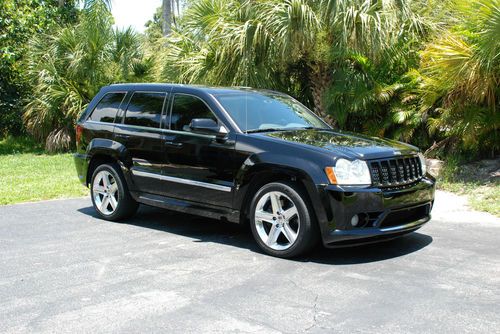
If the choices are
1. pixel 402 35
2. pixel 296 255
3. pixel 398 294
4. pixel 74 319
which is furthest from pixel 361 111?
pixel 74 319

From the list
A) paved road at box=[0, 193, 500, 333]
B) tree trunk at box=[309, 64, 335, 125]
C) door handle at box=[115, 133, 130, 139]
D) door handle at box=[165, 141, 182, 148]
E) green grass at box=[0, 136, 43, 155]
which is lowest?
paved road at box=[0, 193, 500, 333]

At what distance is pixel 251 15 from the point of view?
1224 centimetres

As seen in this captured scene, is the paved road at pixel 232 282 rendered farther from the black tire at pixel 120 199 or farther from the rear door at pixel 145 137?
the rear door at pixel 145 137

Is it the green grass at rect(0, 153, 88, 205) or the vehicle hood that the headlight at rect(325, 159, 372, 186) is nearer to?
the vehicle hood

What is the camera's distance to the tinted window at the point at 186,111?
691cm

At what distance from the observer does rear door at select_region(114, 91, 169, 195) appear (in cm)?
717

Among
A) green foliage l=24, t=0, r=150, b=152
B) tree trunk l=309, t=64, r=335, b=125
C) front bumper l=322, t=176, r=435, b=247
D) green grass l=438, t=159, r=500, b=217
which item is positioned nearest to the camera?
front bumper l=322, t=176, r=435, b=247

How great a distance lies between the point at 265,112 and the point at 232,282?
2425 mm

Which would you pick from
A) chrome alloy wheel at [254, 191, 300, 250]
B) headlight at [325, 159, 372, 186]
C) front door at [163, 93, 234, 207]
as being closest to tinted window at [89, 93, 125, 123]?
front door at [163, 93, 234, 207]

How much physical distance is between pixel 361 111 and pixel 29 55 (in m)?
10.8

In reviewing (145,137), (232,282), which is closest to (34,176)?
(145,137)

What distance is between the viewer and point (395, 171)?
5984mm

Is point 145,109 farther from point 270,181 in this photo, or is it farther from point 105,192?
point 270,181

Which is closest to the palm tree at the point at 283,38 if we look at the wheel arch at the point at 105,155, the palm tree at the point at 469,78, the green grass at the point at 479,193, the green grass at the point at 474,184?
the palm tree at the point at 469,78
